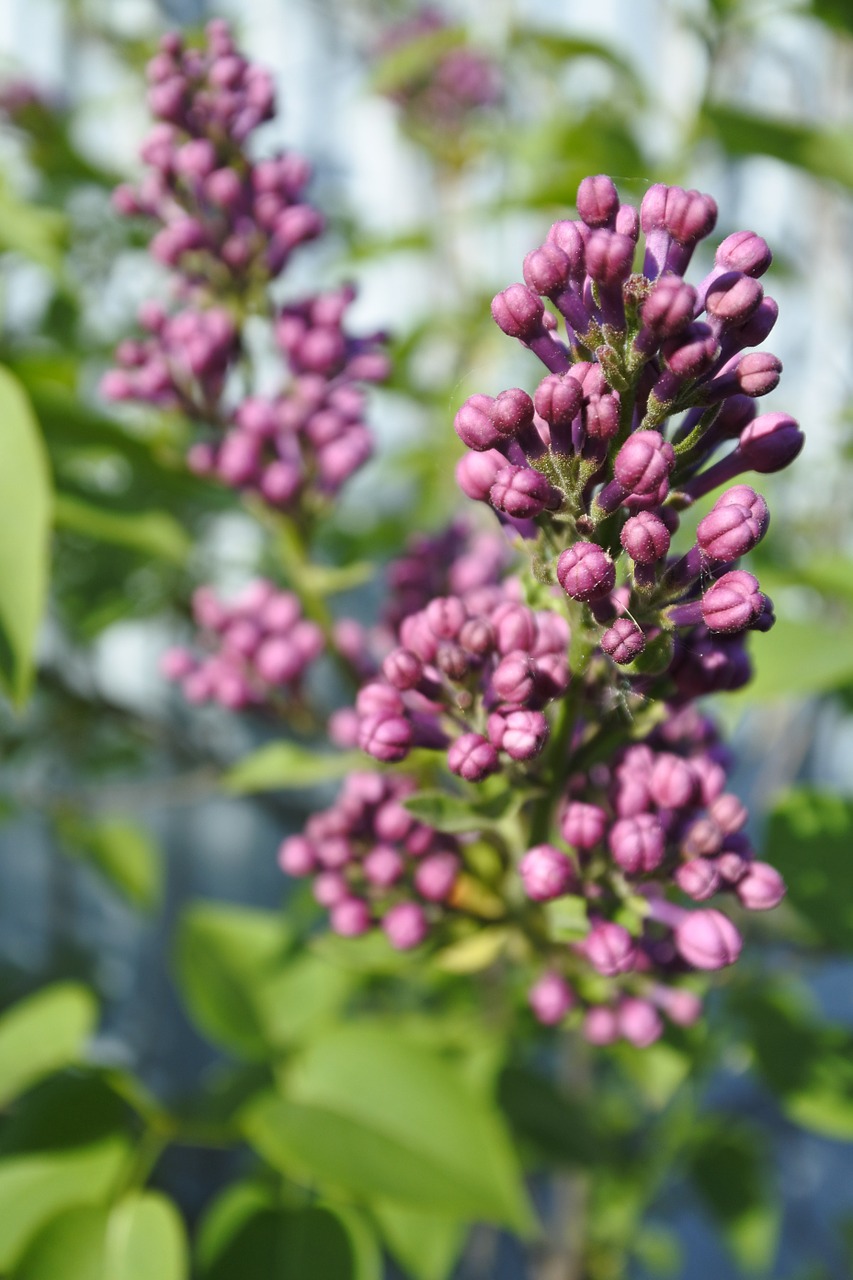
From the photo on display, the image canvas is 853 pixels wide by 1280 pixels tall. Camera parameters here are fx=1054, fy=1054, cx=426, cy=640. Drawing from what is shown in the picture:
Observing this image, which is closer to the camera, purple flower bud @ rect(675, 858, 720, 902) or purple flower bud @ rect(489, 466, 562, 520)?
purple flower bud @ rect(489, 466, 562, 520)

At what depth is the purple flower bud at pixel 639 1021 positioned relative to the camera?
81 cm

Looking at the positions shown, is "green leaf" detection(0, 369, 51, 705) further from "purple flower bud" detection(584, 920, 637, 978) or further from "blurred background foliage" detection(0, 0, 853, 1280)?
"purple flower bud" detection(584, 920, 637, 978)

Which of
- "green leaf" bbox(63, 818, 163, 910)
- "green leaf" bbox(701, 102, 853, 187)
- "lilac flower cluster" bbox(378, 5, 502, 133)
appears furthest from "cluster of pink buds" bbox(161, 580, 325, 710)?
"lilac flower cluster" bbox(378, 5, 502, 133)

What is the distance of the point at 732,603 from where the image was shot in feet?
1.75

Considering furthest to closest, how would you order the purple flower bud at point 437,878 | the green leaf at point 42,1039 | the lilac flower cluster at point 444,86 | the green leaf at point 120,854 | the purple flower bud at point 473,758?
the lilac flower cluster at point 444,86, the green leaf at point 120,854, the green leaf at point 42,1039, the purple flower bud at point 437,878, the purple flower bud at point 473,758

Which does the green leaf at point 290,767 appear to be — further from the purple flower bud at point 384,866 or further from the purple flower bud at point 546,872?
the purple flower bud at point 546,872

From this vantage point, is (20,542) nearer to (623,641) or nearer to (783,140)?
(623,641)

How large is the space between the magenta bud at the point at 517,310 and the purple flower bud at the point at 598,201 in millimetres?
51

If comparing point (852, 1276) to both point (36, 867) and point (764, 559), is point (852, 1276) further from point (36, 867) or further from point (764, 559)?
point (36, 867)

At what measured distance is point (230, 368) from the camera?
1056 millimetres

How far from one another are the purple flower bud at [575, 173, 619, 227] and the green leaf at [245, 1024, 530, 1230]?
0.67m

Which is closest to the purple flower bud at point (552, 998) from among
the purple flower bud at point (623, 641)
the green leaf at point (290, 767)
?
the green leaf at point (290, 767)

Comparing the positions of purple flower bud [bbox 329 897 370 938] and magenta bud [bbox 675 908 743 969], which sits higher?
magenta bud [bbox 675 908 743 969]

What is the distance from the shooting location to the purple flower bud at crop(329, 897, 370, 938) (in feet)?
2.90
